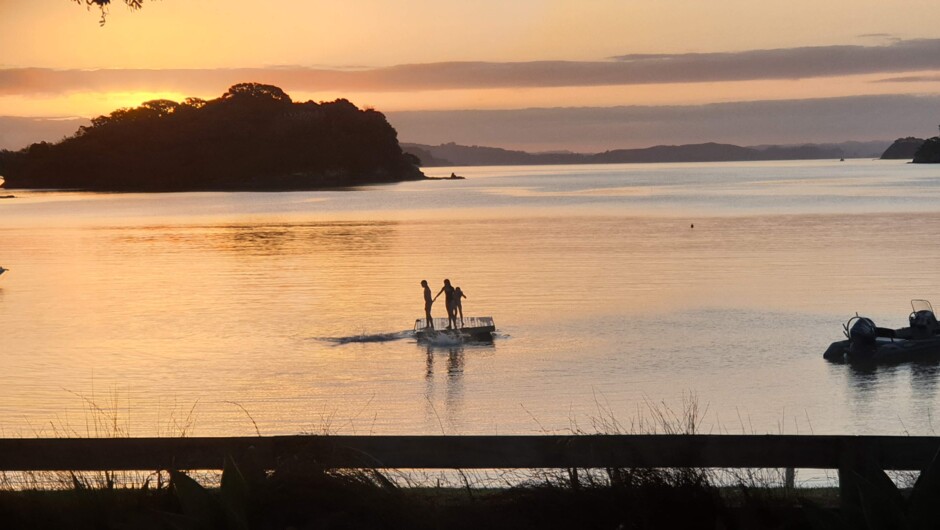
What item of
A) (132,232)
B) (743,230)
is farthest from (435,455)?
(132,232)

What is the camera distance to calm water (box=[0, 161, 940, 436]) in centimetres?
2094

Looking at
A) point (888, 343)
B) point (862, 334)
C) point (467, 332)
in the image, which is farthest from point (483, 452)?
point (467, 332)

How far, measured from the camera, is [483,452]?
19.4 feet

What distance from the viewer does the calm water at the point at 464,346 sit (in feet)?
68.7

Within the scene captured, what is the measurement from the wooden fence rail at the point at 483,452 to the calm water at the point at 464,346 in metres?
4.12

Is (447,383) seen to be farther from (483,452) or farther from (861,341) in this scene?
(483,452)

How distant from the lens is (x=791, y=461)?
228 inches

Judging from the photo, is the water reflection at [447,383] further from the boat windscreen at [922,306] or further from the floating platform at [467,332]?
the boat windscreen at [922,306]

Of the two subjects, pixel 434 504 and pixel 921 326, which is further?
pixel 921 326

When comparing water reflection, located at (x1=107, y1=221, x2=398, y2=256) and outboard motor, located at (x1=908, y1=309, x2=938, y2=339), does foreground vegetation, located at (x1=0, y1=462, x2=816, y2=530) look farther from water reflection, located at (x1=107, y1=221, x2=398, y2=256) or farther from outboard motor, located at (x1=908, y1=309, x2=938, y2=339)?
water reflection, located at (x1=107, y1=221, x2=398, y2=256)

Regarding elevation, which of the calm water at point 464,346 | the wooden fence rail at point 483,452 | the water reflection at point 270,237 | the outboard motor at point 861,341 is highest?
the wooden fence rail at point 483,452

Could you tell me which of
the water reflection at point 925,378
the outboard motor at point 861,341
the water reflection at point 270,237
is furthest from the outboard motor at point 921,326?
the water reflection at point 270,237

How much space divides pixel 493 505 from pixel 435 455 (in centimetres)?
41

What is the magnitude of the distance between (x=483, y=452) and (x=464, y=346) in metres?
24.8
